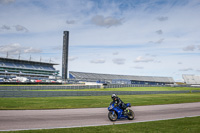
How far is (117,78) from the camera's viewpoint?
5094 inches

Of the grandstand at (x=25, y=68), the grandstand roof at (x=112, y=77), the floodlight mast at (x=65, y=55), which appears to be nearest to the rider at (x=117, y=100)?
the floodlight mast at (x=65, y=55)

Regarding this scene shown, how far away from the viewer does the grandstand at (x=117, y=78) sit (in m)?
114

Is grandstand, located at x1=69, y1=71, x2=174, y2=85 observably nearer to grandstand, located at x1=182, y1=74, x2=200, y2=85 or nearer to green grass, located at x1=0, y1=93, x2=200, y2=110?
grandstand, located at x1=182, y1=74, x2=200, y2=85

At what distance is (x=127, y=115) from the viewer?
12344 millimetres

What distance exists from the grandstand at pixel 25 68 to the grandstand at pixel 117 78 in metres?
21.5

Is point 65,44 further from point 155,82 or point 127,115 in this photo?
point 127,115

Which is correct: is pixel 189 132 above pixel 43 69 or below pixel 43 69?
below

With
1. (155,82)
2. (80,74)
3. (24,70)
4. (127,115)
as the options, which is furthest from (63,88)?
(155,82)

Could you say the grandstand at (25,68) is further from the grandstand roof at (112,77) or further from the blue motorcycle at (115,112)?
the blue motorcycle at (115,112)

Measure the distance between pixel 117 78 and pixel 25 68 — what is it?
5690 cm

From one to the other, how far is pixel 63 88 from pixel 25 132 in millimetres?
45003

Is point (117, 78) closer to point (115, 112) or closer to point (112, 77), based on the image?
point (112, 77)

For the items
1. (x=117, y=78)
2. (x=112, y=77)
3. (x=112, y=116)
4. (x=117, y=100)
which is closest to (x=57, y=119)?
(x=112, y=116)

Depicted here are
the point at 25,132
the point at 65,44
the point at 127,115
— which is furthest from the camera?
the point at 65,44
